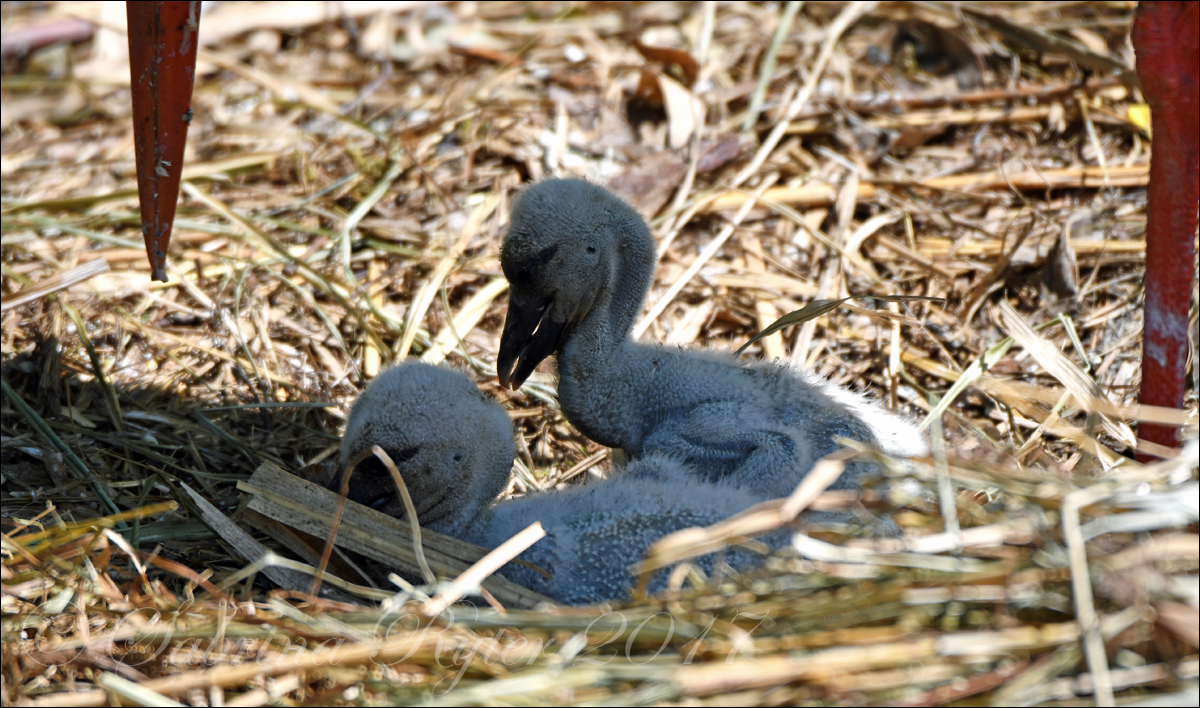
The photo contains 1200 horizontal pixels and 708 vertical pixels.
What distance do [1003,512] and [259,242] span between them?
271 centimetres

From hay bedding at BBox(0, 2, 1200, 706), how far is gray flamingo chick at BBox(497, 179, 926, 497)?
34 centimetres

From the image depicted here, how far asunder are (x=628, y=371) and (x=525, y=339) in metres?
0.25

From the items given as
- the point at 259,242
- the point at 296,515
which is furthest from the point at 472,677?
the point at 259,242

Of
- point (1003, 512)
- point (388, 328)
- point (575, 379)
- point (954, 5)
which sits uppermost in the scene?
point (954, 5)

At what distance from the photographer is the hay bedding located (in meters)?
1.75

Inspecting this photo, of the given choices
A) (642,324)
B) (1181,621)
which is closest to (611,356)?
(642,324)

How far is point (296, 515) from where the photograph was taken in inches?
93.4

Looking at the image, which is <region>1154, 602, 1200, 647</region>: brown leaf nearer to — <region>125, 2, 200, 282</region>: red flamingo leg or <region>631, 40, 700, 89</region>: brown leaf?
<region>125, 2, 200, 282</region>: red flamingo leg

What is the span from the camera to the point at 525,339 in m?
2.65

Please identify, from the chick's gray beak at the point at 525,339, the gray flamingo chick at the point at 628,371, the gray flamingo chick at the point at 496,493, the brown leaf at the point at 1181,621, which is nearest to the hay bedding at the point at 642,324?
the brown leaf at the point at 1181,621

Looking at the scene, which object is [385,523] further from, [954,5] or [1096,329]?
[954,5]

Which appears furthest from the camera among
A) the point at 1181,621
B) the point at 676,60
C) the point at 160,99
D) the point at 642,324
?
the point at 676,60

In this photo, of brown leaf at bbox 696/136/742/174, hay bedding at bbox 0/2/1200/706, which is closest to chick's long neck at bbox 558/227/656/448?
hay bedding at bbox 0/2/1200/706

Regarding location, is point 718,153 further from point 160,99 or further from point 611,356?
point 160,99
